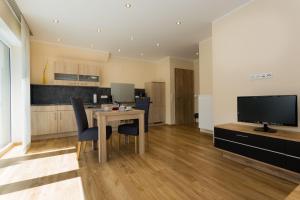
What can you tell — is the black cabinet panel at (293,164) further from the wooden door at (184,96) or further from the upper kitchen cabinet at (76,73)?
the upper kitchen cabinet at (76,73)

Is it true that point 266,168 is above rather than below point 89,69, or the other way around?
below

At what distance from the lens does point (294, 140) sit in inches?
71.1

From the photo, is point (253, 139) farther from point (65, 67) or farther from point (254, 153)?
point (65, 67)

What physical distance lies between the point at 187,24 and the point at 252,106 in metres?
2.24

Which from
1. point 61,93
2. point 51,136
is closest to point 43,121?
point 51,136

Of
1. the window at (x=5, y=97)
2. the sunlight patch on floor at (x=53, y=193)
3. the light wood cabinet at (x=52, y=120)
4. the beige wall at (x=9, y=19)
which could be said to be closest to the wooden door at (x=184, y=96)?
the light wood cabinet at (x=52, y=120)

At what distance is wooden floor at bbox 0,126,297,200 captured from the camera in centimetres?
172

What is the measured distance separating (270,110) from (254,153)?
2.25ft

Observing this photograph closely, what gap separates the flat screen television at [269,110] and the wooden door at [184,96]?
359 centimetres

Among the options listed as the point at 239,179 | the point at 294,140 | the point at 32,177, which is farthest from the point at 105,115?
the point at 294,140

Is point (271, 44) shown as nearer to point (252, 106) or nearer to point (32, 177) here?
point (252, 106)

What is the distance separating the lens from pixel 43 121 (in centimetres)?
407

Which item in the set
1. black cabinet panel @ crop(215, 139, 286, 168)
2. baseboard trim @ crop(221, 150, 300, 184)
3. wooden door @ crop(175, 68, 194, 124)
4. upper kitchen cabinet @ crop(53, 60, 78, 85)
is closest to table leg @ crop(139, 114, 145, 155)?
black cabinet panel @ crop(215, 139, 286, 168)

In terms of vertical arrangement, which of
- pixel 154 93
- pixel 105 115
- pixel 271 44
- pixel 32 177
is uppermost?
pixel 271 44
